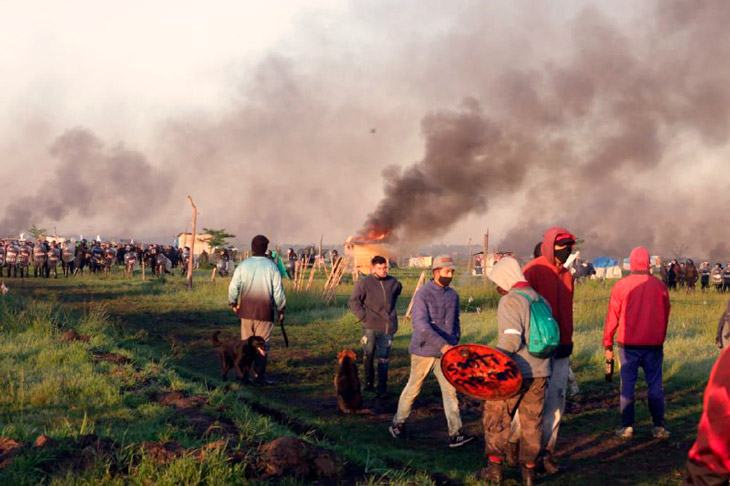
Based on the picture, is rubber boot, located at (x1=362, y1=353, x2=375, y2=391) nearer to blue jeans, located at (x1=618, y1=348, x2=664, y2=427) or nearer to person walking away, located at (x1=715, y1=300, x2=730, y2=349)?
blue jeans, located at (x1=618, y1=348, x2=664, y2=427)

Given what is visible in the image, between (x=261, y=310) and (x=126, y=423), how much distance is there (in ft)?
9.81

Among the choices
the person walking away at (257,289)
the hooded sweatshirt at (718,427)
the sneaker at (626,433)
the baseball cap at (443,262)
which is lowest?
the sneaker at (626,433)

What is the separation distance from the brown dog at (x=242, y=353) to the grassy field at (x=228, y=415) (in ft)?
0.89

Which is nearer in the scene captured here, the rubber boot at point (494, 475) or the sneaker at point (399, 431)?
the rubber boot at point (494, 475)

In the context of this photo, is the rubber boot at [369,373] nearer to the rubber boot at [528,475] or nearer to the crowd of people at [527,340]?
the crowd of people at [527,340]

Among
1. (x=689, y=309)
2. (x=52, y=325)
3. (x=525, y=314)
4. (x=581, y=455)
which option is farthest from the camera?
(x=689, y=309)

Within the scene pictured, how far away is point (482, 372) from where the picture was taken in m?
5.23

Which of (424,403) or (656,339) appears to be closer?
(656,339)

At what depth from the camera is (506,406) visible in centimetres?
539

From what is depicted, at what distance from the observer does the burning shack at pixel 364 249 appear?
37719 mm

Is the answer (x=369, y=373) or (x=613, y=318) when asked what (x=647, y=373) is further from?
(x=369, y=373)

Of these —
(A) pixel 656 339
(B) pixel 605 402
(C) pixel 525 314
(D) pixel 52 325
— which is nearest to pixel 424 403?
(B) pixel 605 402

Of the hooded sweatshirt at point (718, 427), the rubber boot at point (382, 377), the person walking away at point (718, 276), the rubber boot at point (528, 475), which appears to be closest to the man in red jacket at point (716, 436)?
the hooded sweatshirt at point (718, 427)

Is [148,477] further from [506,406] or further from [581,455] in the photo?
[581,455]
